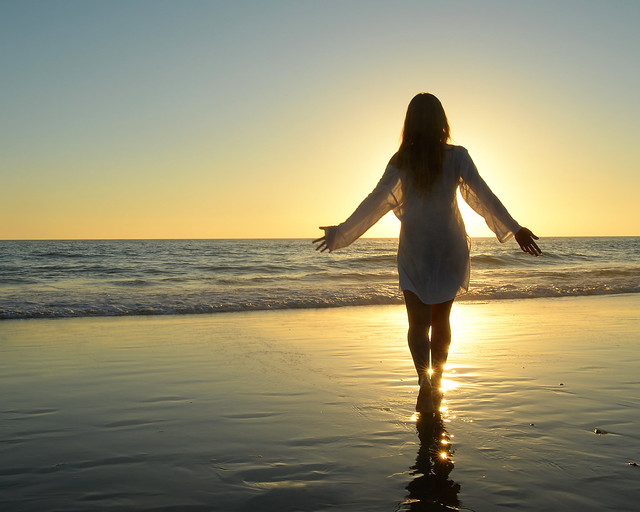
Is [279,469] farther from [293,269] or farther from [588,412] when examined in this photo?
[293,269]

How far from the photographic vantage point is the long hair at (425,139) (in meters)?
3.65

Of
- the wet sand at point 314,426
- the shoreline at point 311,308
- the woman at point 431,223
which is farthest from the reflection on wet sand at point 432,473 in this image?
the shoreline at point 311,308

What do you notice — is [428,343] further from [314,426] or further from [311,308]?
[311,308]

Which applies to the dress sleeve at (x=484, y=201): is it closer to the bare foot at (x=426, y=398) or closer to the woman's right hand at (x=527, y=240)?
the woman's right hand at (x=527, y=240)

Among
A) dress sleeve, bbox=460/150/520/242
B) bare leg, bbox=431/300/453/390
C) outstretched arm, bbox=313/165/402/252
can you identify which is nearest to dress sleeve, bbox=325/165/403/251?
outstretched arm, bbox=313/165/402/252

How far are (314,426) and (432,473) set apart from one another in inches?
37.5

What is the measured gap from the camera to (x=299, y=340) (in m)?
7.19

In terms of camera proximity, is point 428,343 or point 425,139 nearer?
point 425,139

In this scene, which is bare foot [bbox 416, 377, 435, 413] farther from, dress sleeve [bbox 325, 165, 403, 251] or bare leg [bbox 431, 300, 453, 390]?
dress sleeve [bbox 325, 165, 403, 251]

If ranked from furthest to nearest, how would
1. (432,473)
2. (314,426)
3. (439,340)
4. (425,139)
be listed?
1. (439,340)
2. (425,139)
3. (314,426)
4. (432,473)

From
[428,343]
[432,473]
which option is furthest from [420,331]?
[432,473]

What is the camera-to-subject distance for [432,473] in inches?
109

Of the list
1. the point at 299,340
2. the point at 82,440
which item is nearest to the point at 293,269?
the point at 299,340

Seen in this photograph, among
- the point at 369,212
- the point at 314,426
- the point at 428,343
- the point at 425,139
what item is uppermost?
the point at 425,139
